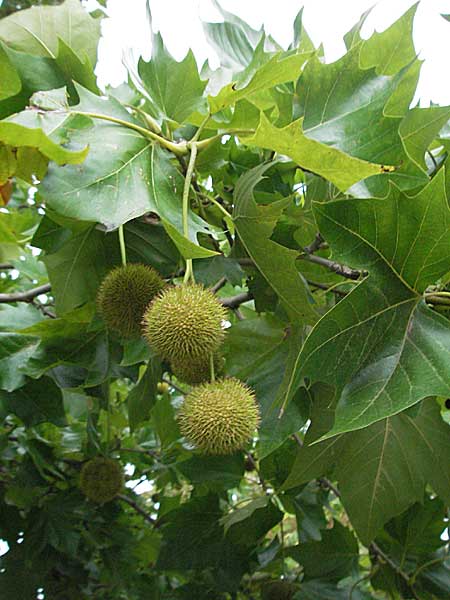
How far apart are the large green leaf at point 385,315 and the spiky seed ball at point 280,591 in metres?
1.33

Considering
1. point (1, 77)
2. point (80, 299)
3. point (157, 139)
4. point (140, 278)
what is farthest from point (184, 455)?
point (1, 77)

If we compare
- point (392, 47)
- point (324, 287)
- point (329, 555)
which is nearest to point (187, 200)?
point (324, 287)

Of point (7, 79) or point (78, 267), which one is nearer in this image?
point (7, 79)

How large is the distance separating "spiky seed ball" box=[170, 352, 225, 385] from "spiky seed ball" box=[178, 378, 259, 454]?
1.9 inches

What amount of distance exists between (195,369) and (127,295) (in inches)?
8.9

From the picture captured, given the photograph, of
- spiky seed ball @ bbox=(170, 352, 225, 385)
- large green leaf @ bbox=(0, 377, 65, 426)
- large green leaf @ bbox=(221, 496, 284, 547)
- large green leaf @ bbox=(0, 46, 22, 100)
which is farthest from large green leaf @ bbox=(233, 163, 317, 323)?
large green leaf @ bbox=(221, 496, 284, 547)

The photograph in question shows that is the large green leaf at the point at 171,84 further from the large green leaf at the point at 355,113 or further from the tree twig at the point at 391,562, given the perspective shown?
the tree twig at the point at 391,562

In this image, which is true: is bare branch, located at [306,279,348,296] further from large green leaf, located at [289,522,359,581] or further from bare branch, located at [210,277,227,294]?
large green leaf, located at [289,522,359,581]

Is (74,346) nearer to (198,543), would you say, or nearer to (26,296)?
(26,296)

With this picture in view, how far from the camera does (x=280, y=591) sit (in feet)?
7.84

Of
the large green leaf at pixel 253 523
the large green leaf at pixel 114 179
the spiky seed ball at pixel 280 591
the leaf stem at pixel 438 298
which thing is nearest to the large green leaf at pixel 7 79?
the large green leaf at pixel 114 179

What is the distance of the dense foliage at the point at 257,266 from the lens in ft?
4.35

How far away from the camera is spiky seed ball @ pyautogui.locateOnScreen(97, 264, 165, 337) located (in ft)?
5.08

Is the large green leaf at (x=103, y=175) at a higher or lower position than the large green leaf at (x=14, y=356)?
higher
